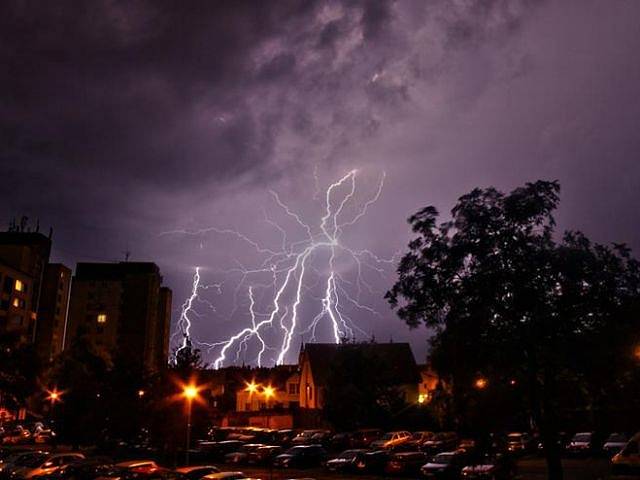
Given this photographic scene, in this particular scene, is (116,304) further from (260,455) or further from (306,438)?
(260,455)

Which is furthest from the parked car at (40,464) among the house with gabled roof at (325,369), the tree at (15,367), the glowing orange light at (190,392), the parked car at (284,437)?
the house with gabled roof at (325,369)

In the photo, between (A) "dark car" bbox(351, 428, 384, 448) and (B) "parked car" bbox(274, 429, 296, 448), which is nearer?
(A) "dark car" bbox(351, 428, 384, 448)

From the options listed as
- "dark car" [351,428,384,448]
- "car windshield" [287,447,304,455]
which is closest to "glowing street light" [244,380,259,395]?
"dark car" [351,428,384,448]

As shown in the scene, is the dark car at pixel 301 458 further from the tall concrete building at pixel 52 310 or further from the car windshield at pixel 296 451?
the tall concrete building at pixel 52 310

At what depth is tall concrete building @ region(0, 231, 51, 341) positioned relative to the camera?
75.5 metres

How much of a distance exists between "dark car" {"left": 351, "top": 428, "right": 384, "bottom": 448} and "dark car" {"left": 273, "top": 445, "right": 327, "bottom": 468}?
6.21 metres

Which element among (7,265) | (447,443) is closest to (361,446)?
(447,443)

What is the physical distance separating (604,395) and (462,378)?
4683 millimetres

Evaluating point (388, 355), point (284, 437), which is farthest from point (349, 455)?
point (388, 355)

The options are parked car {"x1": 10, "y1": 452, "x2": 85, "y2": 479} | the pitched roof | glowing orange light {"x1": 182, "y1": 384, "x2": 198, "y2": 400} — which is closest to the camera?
parked car {"x1": 10, "y1": 452, "x2": 85, "y2": 479}

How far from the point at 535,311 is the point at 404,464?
1220cm

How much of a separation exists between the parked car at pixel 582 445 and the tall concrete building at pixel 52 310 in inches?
3469

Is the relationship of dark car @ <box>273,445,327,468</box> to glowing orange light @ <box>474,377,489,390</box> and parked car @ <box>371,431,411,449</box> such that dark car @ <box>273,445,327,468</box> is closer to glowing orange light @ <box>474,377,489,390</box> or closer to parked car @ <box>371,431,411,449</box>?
parked car @ <box>371,431,411,449</box>

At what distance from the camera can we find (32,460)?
1006 inches
